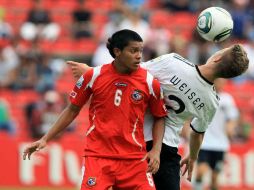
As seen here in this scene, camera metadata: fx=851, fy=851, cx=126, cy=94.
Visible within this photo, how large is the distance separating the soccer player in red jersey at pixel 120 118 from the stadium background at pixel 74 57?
7.71 meters

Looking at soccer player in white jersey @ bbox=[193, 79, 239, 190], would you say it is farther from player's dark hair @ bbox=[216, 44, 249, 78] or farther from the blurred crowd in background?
player's dark hair @ bbox=[216, 44, 249, 78]

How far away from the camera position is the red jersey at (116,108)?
23.8ft

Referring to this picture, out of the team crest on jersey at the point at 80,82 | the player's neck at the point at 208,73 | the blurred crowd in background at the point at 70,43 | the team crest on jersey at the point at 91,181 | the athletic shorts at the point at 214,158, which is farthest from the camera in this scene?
the blurred crowd in background at the point at 70,43

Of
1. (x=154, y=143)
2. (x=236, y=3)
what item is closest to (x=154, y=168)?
(x=154, y=143)

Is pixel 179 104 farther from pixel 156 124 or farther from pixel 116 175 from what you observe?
pixel 116 175

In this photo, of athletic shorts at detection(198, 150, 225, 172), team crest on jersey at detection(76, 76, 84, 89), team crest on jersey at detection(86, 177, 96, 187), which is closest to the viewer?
team crest on jersey at detection(86, 177, 96, 187)

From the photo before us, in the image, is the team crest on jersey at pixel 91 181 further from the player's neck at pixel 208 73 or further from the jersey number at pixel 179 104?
the player's neck at pixel 208 73

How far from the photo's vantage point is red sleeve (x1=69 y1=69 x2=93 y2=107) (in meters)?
7.31

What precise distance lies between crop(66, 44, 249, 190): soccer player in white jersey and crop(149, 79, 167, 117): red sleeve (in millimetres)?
181

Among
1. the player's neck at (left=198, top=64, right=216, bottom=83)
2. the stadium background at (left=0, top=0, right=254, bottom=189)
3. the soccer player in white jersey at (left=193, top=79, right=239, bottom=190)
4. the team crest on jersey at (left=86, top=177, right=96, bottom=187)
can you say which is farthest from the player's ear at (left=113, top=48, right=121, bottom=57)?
the stadium background at (left=0, top=0, right=254, bottom=189)

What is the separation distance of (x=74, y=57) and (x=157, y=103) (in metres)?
10.9

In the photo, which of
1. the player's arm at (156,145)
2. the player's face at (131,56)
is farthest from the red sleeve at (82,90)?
the player's arm at (156,145)

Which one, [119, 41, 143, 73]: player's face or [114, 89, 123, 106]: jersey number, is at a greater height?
[119, 41, 143, 73]: player's face

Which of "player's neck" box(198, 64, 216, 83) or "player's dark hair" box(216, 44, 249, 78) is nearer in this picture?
"player's dark hair" box(216, 44, 249, 78)
